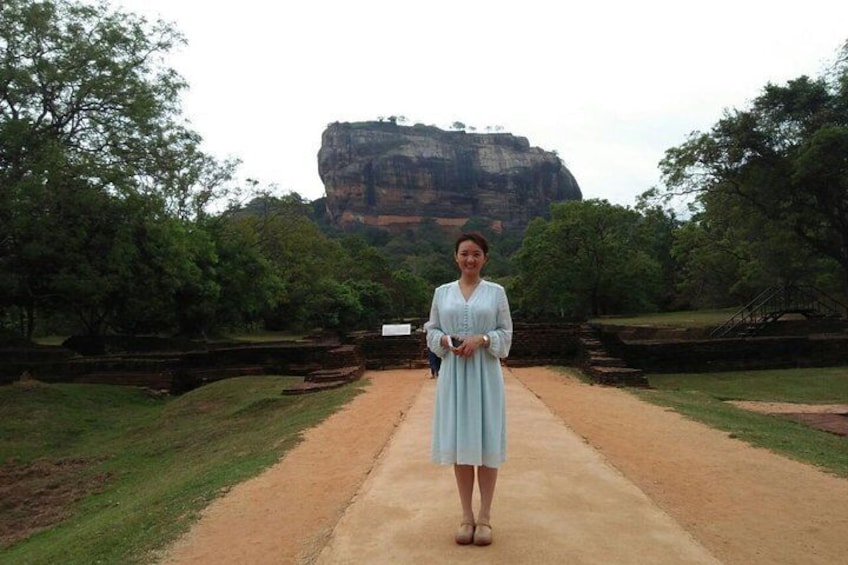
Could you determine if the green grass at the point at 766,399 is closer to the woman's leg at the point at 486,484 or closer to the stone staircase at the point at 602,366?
the stone staircase at the point at 602,366

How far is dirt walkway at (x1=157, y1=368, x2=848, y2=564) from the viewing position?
11.8 feet

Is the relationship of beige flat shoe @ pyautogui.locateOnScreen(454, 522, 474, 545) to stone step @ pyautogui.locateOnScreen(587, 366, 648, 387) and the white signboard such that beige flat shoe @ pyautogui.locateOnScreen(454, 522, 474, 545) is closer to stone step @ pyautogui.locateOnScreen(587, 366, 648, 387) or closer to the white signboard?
stone step @ pyautogui.locateOnScreen(587, 366, 648, 387)

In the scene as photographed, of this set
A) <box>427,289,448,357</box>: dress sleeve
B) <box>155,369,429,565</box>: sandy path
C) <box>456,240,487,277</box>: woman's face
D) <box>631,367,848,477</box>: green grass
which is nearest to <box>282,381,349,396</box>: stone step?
<box>155,369,429,565</box>: sandy path

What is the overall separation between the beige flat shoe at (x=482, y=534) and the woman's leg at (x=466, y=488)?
0.22 feet

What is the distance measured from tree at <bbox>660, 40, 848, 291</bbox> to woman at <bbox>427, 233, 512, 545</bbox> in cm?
1820

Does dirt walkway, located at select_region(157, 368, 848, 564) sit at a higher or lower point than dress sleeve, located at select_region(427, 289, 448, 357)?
lower

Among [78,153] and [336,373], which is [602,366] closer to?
[336,373]

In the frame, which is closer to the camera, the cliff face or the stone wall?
the stone wall

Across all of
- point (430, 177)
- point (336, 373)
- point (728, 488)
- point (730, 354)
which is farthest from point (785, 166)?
point (430, 177)

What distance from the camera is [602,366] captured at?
1322cm

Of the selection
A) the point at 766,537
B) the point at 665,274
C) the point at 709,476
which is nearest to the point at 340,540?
the point at 766,537

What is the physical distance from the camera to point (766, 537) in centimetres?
369

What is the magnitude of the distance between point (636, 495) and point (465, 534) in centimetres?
148

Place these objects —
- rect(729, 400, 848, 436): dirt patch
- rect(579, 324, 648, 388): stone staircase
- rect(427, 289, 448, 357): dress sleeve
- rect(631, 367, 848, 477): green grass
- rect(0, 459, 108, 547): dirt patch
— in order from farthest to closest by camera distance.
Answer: rect(579, 324, 648, 388): stone staircase, rect(729, 400, 848, 436): dirt patch, rect(0, 459, 108, 547): dirt patch, rect(631, 367, 848, 477): green grass, rect(427, 289, 448, 357): dress sleeve
